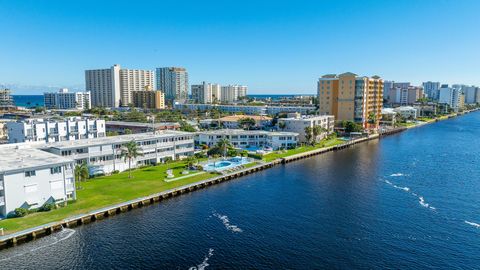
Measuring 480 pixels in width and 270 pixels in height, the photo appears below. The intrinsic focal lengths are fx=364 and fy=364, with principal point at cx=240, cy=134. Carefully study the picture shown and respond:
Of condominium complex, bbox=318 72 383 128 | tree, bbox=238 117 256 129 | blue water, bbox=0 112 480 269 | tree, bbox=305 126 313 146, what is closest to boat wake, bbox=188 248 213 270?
blue water, bbox=0 112 480 269

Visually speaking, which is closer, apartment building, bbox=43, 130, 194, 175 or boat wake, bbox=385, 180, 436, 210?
boat wake, bbox=385, 180, 436, 210

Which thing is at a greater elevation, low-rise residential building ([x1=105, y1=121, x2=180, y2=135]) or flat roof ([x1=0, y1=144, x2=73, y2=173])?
flat roof ([x1=0, y1=144, x2=73, y2=173])

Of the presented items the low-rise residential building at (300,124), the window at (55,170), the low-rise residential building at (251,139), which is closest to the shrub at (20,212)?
the window at (55,170)

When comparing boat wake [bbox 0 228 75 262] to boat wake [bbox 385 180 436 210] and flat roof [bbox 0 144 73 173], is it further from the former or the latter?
boat wake [bbox 385 180 436 210]

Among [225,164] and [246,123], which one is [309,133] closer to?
[246,123]

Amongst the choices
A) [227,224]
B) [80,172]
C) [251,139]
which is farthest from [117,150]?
[251,139]

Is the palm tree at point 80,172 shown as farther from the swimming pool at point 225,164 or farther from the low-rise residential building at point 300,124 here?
the low-rise residential building at point 300,124

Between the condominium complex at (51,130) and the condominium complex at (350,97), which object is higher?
the condominium complex at (350,97)
